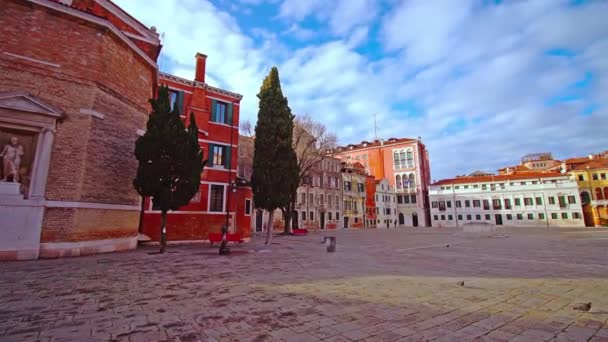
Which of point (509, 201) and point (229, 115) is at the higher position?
point (229, 115)

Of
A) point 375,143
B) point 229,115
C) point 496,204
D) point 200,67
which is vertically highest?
point 375,143

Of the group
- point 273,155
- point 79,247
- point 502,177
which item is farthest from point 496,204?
point 79,247

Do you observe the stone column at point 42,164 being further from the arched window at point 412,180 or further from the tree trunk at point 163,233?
the arched window at point 412,180

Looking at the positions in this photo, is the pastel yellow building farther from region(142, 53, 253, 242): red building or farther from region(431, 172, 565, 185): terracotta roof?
region(142, 53, 253, 242): red building

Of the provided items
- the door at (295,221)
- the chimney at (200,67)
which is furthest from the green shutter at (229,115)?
the door at (295,221)

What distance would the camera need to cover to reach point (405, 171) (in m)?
64.4

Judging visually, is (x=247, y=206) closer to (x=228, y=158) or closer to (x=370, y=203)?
(x=228, y=158)

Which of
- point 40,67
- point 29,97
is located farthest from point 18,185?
point 40,67

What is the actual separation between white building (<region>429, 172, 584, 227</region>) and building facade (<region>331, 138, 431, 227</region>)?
2984mm

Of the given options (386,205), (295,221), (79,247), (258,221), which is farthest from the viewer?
(386,205)

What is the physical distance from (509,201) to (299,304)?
65540mm

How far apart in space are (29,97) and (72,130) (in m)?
1.65

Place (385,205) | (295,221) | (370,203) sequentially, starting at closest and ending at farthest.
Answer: (295,221), (370,203), (385,205)

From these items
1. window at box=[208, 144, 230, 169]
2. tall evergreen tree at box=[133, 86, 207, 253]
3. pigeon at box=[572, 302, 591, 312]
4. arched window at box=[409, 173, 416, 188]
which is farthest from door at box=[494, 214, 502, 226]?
pigeon at box=[572, 302, 591, 312]
